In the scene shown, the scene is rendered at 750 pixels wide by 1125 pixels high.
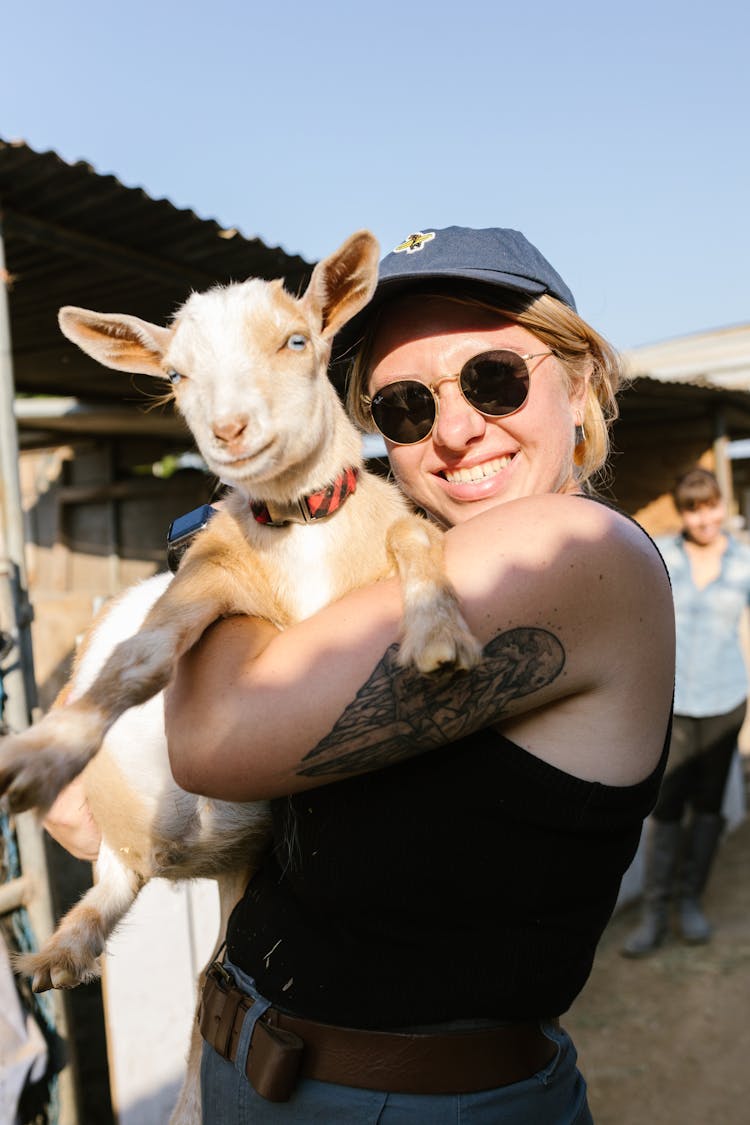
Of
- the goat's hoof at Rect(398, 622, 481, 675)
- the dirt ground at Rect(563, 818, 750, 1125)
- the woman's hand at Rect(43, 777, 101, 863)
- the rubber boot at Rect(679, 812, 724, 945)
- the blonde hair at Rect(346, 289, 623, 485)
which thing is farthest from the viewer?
the rubber boot at Rect(679, 812, 724, 945)

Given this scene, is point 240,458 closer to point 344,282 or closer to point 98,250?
point 344,282

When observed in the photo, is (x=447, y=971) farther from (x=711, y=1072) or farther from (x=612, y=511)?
(x=711, y=1072)

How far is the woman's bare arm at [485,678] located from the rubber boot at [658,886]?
15.2 feet

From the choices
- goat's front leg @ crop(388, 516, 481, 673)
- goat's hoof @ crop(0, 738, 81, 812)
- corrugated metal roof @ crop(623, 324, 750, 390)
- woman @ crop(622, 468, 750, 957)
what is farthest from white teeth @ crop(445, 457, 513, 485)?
corrugated metal roof @ crop(623, 324, 750, 390)

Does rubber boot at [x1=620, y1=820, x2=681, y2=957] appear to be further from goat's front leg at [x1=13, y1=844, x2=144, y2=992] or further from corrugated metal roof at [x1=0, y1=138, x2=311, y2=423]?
goat's front leg at [x1=13, y1=844, x2=144, y2=992]

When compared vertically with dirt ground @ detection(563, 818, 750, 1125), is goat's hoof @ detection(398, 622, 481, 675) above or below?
above

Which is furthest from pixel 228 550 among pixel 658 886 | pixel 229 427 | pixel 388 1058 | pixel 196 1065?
pixel 658 886

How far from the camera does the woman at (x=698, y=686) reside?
546 centimetres

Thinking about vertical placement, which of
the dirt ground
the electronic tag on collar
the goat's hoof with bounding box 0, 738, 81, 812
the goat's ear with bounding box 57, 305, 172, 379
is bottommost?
the dirt ground

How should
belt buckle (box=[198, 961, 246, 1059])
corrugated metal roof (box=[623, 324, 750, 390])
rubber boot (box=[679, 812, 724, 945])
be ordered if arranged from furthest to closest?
1. corrugated metal roof (box=[623, 324, 750, 390])
2. rubber boot (box=[679, 812, 724, 945])
3. belt buckle (box=[198, 961, 246, 1059])

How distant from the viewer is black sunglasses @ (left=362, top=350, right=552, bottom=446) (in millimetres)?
1592

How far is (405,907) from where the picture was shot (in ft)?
4.14

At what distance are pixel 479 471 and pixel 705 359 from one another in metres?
7.87

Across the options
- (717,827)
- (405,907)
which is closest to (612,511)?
(405,907)
